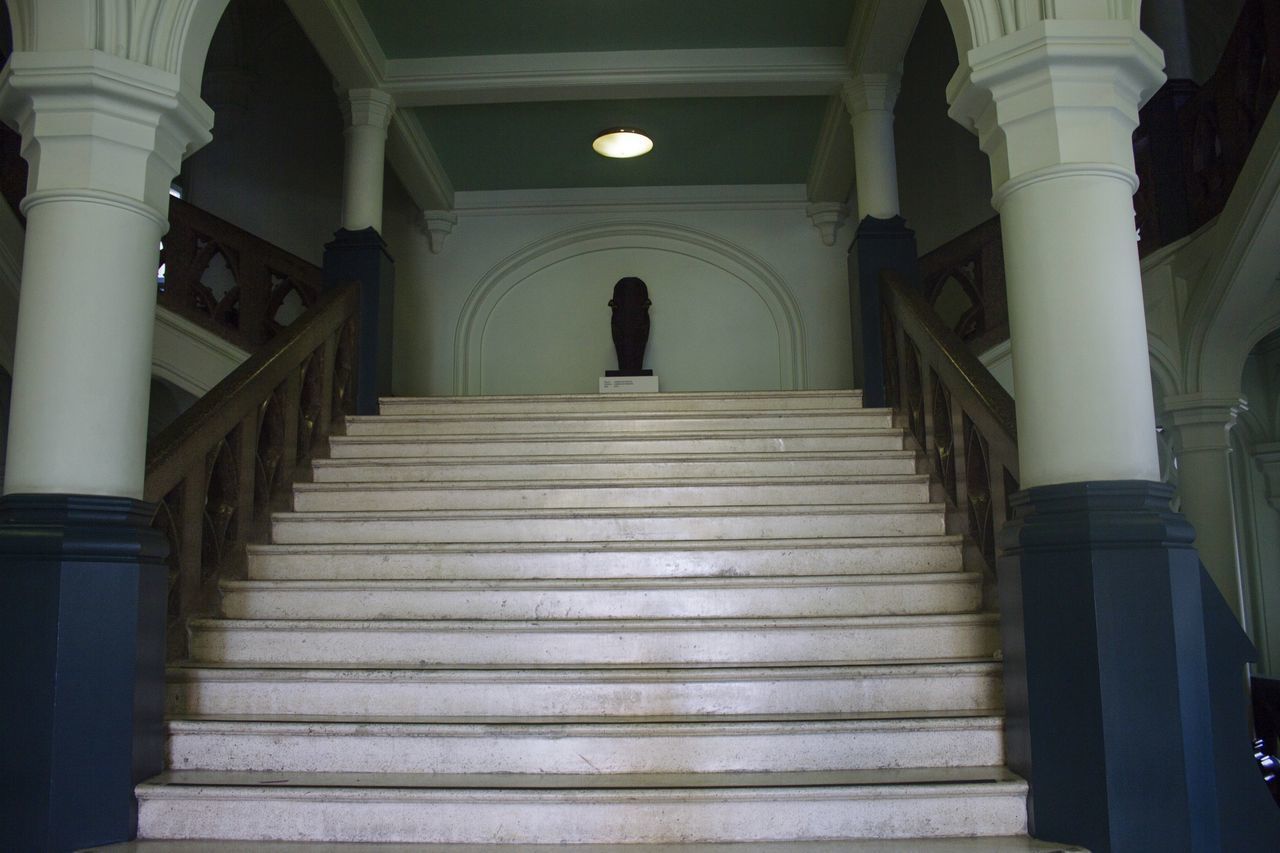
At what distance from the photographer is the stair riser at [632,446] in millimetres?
5613

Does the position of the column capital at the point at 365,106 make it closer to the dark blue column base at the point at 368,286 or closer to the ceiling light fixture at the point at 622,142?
the dark blue column base at the point at 368,286

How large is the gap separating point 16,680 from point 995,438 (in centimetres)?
340

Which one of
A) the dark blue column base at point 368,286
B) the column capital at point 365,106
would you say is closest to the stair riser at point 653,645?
the dark blue column base at point 368,286

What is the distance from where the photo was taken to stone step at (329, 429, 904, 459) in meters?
5.62

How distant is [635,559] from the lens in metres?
4.40

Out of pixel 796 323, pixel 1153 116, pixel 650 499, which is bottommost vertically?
pixel 650 499

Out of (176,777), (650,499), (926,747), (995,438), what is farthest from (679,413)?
(176,777)

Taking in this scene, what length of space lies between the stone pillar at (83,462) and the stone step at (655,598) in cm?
93

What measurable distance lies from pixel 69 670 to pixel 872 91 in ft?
18.9

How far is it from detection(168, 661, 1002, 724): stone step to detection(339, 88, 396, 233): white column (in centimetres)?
408

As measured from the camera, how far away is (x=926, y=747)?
11.2 feet

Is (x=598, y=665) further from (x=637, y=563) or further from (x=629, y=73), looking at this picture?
(x=629, y=73)

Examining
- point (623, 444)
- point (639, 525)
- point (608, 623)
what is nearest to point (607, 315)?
point (623, 444)

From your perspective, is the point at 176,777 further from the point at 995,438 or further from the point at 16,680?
the point at 995,438
